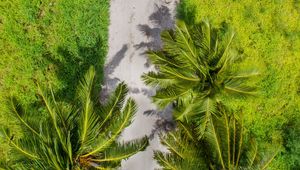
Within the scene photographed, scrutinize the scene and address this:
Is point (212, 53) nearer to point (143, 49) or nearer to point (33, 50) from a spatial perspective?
point (143, 49)

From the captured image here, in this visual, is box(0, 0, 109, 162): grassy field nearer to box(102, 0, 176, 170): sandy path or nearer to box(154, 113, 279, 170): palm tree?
box(102, 0, 176, 170): sandy path

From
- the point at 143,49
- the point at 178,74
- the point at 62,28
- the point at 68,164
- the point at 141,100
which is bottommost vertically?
the point at 68,164

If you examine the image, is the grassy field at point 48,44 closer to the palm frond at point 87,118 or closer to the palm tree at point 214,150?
the palm frond at point 87,118

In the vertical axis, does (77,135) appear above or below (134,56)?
below

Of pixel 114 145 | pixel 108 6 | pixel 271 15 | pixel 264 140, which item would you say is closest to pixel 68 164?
pixel 114 145

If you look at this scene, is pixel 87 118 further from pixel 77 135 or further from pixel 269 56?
pixel 269 56

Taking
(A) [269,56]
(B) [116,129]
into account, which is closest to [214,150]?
(B) [116,129]

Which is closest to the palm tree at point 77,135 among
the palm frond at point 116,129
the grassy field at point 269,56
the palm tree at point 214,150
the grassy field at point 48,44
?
the palm frond at point 116,129

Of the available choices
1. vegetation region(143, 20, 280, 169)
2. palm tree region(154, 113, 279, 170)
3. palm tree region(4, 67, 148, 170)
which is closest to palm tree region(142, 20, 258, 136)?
vegetation region(143, 20, 280, 169)
